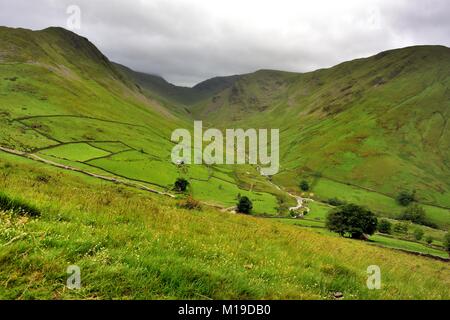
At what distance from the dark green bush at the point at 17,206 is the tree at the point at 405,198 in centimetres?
18646

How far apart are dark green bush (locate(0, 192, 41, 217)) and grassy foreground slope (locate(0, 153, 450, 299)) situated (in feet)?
0.62

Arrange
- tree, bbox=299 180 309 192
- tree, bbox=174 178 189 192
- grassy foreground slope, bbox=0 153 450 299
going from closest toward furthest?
grassy foreground slope, bbox=0 153 450 299, tree, bbox=174 178 189 192, tree, bbox=299 180 309 192

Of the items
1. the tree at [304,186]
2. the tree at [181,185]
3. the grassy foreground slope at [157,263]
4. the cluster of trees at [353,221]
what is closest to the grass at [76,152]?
the tree at [181,185]

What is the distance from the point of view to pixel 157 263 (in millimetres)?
7109

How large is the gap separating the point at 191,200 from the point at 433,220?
168141 mm

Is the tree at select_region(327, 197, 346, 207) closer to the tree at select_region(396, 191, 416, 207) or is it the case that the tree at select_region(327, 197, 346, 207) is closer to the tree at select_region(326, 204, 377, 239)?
the tree at select_region(396, 191, 416, 207)

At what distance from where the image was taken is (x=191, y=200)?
19.8 meters

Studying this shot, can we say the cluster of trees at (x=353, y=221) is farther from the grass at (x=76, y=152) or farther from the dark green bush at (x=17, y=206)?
the dark green bush at (x=17, y=206)

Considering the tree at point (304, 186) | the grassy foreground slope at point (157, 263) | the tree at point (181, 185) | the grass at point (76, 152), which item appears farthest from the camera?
the tree at point (304, 186)

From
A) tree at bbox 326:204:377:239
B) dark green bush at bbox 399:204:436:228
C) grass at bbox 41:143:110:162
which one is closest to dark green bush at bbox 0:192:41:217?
tree at bbox 326:204:377:239

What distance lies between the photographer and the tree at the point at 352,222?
8400cm

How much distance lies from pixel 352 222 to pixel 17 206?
8549 centimetres

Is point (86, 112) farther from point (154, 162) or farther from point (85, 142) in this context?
point (154, 162)

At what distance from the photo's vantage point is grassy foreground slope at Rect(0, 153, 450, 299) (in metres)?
6.23
